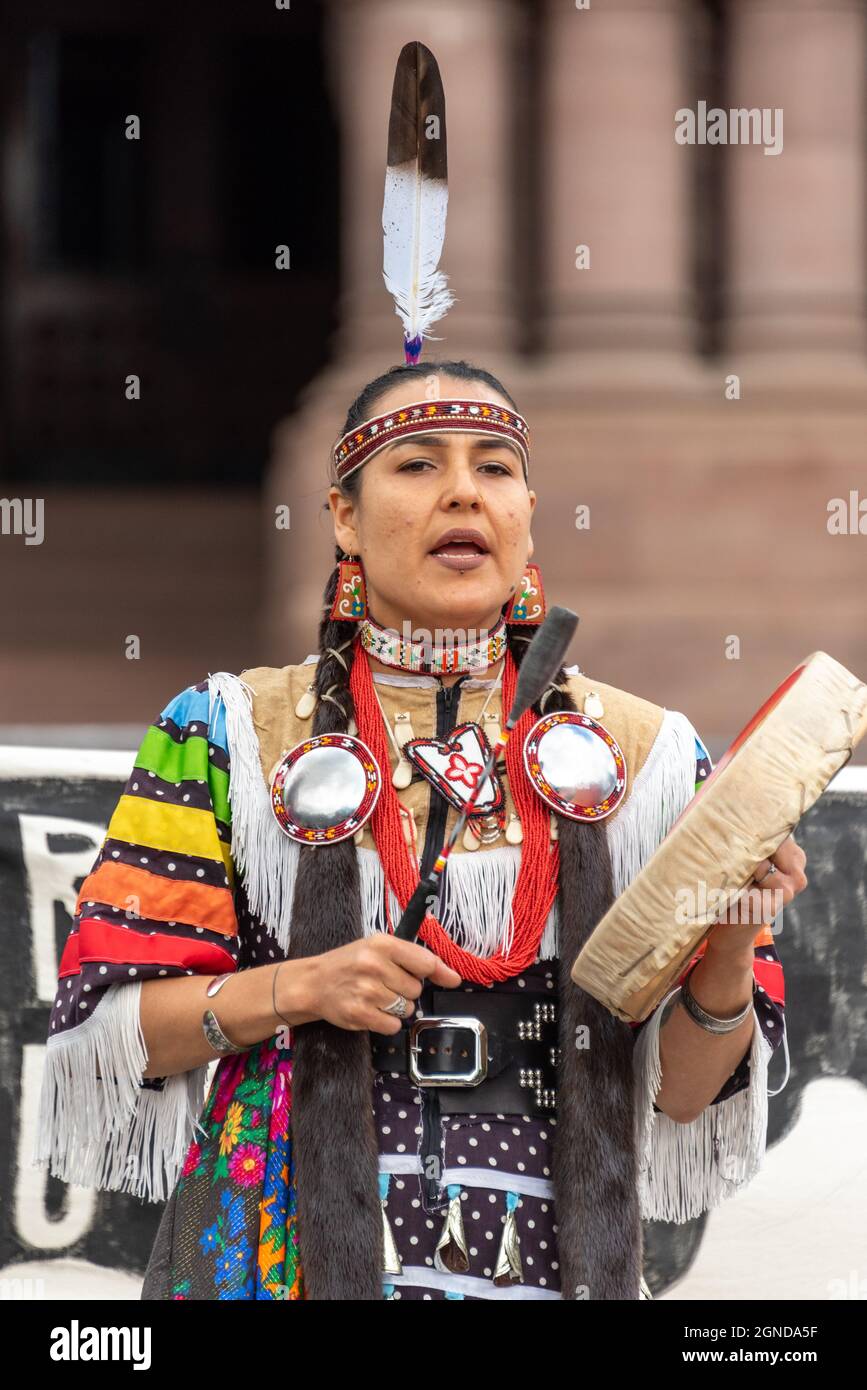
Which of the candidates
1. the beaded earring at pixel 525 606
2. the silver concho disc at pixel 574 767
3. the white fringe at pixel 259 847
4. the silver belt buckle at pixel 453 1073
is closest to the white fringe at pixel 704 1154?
the silver belt buckle at pixel 453 1073

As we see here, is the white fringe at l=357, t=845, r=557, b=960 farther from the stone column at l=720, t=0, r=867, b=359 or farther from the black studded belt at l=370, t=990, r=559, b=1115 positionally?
the stone column at l=720, t=0, r=867, b=359

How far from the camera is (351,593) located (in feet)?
Answer: 10.3

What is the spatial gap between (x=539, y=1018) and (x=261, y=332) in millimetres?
16426

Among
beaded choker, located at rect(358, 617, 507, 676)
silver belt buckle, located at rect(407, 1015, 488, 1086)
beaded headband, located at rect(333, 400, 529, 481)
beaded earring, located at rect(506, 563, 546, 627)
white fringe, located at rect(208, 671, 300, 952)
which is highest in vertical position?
beaded headband, located at rect(333, 400, 529, 481)

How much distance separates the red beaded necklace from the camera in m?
2.87

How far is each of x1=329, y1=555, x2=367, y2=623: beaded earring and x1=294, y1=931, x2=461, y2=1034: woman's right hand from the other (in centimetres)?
63

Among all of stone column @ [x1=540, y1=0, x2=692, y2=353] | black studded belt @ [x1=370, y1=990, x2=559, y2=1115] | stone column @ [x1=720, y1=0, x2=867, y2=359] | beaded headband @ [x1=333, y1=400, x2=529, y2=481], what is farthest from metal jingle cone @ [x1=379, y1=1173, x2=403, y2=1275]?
stone column @ [x1=720, y1=0, x2=867, y2=359]

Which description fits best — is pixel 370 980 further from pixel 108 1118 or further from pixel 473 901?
pixel 108 1118

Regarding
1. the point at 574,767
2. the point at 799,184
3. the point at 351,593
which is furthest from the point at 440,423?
the point at 799,184

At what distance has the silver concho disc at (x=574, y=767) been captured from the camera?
299 cm

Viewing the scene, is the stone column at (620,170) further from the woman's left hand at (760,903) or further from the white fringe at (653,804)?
the woman's left hand at (760,903)

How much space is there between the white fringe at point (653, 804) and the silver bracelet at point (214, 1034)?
1.94 feet

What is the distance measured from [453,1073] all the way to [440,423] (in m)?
0.91

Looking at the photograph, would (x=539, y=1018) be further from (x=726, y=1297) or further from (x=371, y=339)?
(x=371, y=339)
